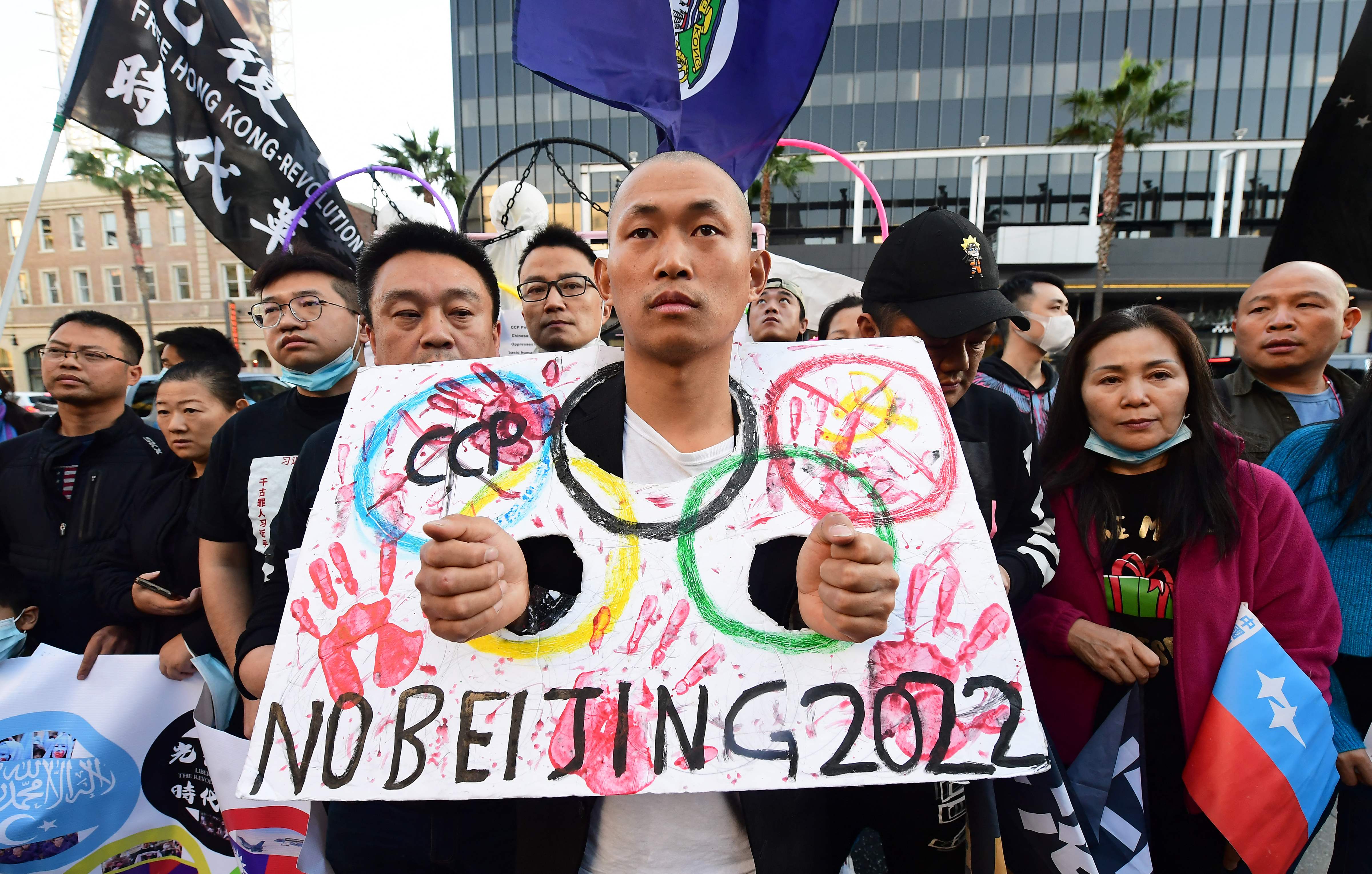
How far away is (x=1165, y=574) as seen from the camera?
1.82m

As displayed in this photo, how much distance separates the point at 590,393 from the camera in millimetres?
1425

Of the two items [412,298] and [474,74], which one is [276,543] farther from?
[474,74]

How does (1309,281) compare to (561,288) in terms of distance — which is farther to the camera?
(561,288)

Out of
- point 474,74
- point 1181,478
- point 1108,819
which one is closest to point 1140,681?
point 1108,819

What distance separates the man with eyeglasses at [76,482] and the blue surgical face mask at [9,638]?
0.52ft

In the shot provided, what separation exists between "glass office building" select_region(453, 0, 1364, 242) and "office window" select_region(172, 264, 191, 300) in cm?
1548

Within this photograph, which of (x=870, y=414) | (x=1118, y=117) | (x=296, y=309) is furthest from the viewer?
(x=1118, y=117)

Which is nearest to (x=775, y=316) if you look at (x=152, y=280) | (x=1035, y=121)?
(x=1035, y=121)

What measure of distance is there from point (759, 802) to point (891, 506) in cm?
60

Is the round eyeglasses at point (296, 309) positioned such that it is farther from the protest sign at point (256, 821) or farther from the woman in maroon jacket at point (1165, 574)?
the woman in maroon jacket at point (1165, 574)

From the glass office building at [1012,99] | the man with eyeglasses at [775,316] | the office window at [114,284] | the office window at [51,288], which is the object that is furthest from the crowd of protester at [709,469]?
the office window at [51,288]

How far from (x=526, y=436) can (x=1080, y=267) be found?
1101 inches

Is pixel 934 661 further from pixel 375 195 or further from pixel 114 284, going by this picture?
pixel 114 284

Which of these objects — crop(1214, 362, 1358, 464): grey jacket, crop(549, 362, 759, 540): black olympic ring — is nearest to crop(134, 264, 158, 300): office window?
crop(549, 362, 759, 540): black olympic ring
